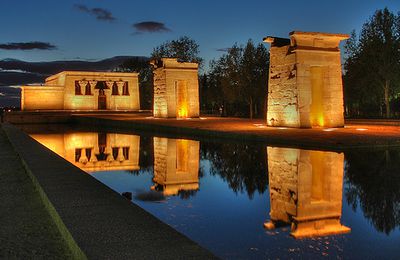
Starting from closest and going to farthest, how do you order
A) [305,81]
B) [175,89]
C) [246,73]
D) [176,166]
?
[176,166] → [305,81] → [175,89] → [246,73]

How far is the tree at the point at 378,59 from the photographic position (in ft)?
118

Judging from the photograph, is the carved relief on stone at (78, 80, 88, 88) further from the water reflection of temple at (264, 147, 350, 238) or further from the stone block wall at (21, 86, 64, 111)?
the water reflection of temple at (264, 147, 350, 238)

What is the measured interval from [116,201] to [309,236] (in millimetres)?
2372

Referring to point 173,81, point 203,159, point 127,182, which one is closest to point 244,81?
point 173,81

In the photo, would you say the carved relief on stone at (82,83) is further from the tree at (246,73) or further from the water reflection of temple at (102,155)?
the water reflection of temple at (102,155)

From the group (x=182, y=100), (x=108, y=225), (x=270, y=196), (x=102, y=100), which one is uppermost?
(x=102, y=100)

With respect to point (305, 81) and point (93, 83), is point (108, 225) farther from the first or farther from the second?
point (93, 83)

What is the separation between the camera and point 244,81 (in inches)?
1718

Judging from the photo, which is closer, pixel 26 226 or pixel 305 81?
pixel 26 226

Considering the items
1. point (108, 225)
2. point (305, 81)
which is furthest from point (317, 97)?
point (108, 225)

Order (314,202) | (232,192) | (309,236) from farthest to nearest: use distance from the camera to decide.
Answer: (232,192) < (314,202) < (309,236)

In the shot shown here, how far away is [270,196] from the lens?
24.6ft

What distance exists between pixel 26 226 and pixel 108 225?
1242mm

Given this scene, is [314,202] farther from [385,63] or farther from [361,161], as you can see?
[385,63]
